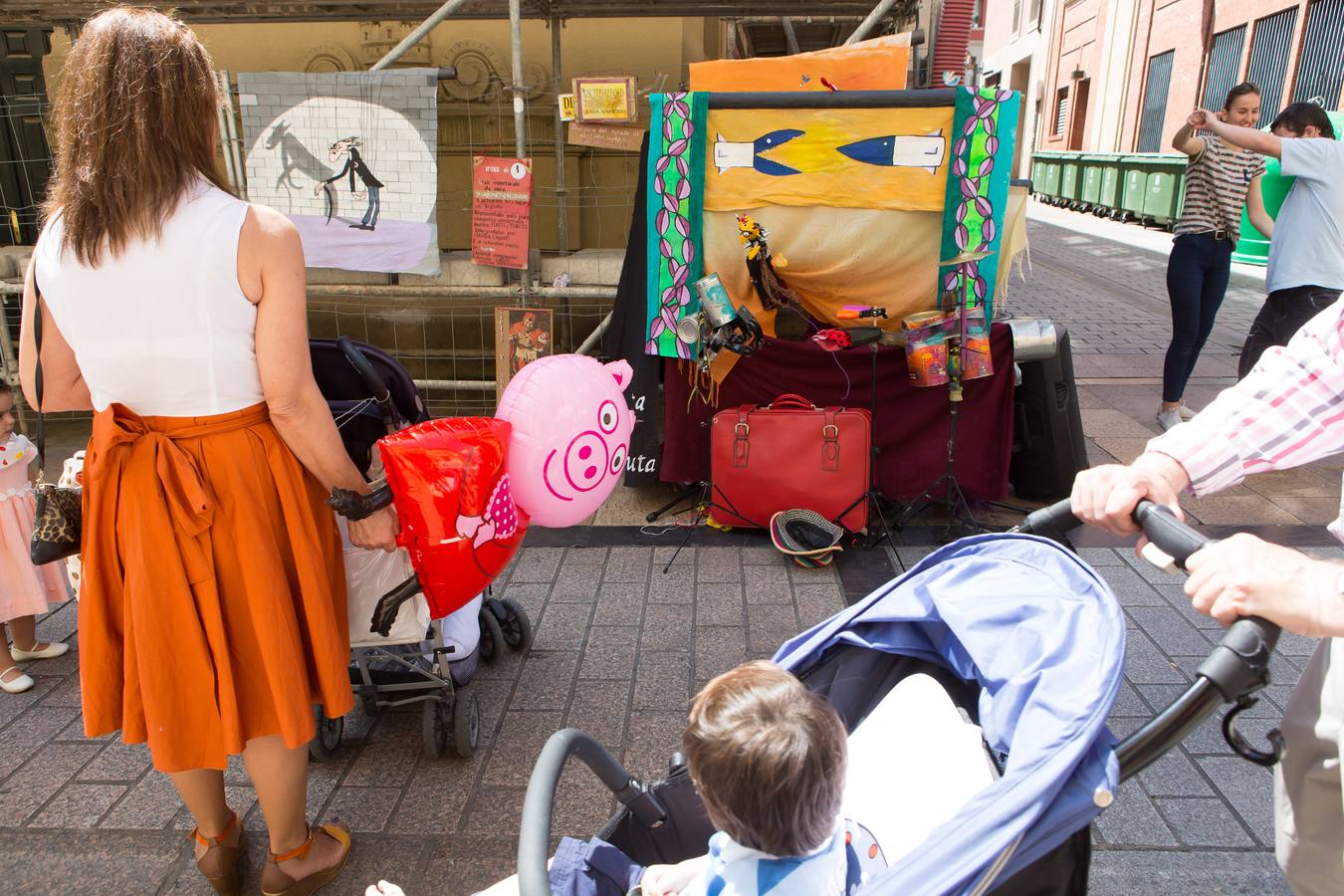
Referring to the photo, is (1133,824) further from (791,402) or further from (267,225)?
(267,225)

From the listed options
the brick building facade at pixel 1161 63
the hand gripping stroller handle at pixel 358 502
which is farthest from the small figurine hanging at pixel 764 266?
the brick building facade at pixel 1161 63

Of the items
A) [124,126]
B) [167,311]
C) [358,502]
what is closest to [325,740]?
[358,502]

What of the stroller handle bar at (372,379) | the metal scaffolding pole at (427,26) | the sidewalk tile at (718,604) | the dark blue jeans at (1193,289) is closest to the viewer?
the stroller handle bar at (372,379)

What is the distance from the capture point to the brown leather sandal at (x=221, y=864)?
2.26 meters

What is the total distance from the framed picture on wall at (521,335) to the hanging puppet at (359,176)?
90 cm

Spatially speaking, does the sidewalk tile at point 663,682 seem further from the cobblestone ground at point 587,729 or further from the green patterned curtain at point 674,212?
the green patterned curtain at point 674,212

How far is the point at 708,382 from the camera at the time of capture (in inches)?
177

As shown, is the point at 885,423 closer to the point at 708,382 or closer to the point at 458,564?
the point at 708,382

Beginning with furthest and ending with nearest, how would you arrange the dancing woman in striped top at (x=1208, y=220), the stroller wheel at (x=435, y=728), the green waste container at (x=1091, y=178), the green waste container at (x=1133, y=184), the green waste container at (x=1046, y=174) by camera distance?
the green waste container at (x=1046, y=174) → the green waste container at (x=1091, y=178) → the green waste container at (x=1133, y=184) → the dancing woman in striped top at (x=1208, y=220) → the stroller wheel at (x=435, y=728)

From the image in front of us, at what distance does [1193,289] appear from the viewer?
5.32 metres

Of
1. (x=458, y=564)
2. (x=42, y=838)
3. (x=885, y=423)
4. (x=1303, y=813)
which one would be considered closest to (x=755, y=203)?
(x=885, y=423)

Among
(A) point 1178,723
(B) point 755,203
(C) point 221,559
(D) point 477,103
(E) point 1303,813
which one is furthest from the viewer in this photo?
(D) point 477,103

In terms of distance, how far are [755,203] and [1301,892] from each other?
3.57 meters

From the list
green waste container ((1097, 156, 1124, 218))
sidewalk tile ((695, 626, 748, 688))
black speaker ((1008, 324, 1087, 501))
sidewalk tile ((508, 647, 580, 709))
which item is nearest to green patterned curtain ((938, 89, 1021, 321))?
black speaker ((1008, 324, 1087, 501))
